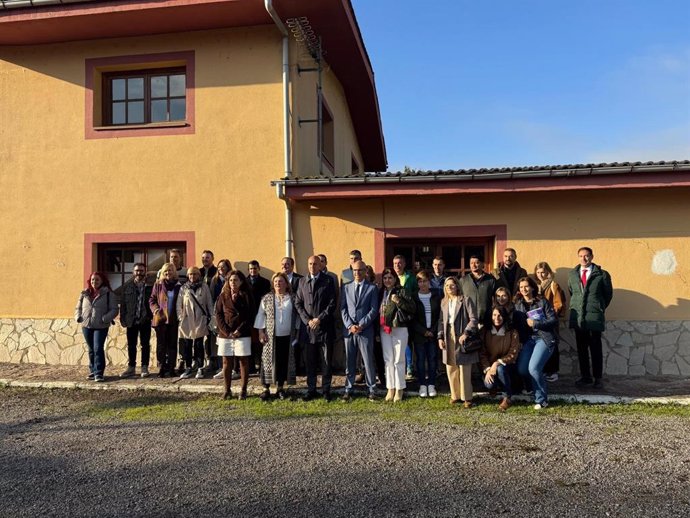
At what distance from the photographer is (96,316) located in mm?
7586

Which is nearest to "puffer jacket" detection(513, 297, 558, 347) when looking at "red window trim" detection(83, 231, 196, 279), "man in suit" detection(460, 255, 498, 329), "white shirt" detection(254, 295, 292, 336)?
"man in suit" detection(460, 255, 498, 329)

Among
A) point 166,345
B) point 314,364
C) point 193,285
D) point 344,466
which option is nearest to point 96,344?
point 166,345

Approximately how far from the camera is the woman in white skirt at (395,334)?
6.43 meters

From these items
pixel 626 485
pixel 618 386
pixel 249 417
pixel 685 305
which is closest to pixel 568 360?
pixel 618 386

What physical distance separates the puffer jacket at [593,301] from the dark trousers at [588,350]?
0.12 meters

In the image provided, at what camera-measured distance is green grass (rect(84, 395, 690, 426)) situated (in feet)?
18.7

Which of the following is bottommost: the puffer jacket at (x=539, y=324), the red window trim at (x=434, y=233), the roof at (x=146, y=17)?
the puffer jacket at (x=539, y=324)

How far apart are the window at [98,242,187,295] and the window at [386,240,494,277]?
3.69 meters

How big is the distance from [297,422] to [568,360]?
14.1 ft

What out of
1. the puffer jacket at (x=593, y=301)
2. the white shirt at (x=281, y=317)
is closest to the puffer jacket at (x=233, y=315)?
the white shirt at (x=281, y=317)

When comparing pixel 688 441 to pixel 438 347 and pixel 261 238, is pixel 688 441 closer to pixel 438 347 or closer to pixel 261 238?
pixel 438 347

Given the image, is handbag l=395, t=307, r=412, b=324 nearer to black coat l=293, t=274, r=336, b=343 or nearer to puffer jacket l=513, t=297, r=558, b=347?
black coat l=293, t=274, r=336, b=343

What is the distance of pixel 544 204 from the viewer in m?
7.98

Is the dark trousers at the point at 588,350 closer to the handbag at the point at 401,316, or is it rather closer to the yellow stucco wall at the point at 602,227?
the yellow stucco wall at the point at 602,227
